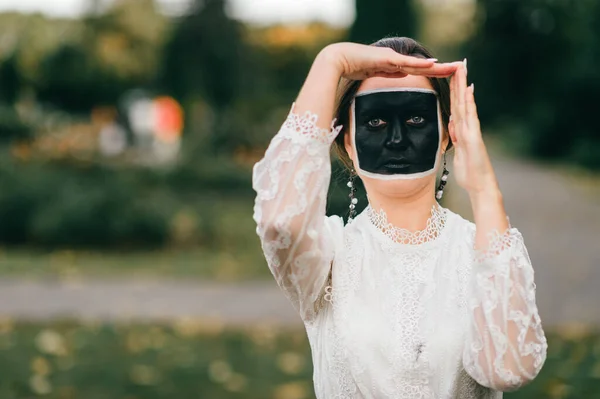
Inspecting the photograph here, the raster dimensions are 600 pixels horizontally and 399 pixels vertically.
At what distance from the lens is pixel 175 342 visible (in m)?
7.07

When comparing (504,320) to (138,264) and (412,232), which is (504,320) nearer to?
(412,232)

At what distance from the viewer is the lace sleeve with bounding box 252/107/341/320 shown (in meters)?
2.04

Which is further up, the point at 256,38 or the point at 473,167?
the point at 473,167

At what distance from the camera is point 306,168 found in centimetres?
207

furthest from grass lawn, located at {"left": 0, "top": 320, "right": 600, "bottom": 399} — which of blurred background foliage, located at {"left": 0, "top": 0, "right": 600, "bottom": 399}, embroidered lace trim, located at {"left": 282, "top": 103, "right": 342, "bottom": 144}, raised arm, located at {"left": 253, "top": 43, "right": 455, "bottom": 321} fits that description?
embroidered lace trim, located at {"left": 282, "top": 103, "right": 342, "bottom": 144}

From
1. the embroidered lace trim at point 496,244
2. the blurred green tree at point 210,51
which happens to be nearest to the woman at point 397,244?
the embroidered lace trim at point 496,244

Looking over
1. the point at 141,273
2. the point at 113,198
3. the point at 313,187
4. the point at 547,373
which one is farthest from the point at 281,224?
the point at 113,198

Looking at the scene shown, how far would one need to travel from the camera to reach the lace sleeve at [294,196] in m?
2.04

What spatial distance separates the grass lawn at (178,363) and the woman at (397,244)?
3.69m

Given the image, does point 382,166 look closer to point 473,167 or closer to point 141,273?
point 473,167

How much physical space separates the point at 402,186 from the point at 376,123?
18cm

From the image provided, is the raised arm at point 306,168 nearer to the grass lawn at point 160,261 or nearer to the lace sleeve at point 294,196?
the lace sleeve at point 294,196

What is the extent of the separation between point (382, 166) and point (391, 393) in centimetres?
55

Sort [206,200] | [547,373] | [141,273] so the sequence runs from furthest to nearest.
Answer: [206,200]
[141,273]
[547,373]
